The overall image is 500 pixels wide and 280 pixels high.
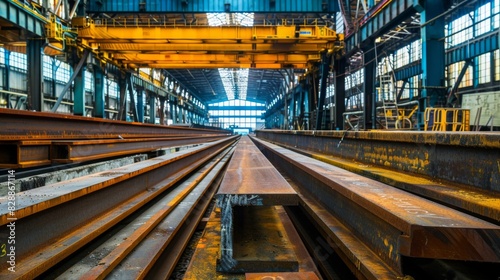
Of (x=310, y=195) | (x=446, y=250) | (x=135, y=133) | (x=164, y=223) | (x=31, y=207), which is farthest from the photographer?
(x=135, y=133)

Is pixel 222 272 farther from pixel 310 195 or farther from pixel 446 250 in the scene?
pixel 310 195

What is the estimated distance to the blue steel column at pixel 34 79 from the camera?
32.0 feet

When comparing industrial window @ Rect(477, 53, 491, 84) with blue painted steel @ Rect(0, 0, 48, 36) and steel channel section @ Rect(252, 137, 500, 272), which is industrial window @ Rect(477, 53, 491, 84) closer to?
steel channel section @ Rect(252, 137, 500, 272)

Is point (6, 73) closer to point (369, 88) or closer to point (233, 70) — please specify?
point (369, 88)

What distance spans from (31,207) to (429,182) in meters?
2.27

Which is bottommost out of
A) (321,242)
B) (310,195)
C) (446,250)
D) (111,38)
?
(321,242)

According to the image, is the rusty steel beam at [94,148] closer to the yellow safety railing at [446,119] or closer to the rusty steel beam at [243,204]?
the rusty steel beam at [243,204]

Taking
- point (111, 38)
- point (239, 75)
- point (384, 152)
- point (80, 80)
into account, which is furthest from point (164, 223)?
point (239, 75)

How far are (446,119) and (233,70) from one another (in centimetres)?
2704

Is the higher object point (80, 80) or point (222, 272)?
point (80, 80)

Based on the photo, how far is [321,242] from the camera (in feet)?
8.27

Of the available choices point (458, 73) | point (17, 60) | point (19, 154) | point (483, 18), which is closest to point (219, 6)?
point (17, 60)

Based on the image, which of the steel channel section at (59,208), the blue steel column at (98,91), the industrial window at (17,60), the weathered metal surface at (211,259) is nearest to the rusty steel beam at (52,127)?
the steel channel section at (59,208)

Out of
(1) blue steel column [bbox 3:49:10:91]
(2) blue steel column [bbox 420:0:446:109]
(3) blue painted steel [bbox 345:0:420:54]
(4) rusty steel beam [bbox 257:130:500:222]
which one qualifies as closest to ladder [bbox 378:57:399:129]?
(2) blue steel column [bbox 420:0:446:109]
